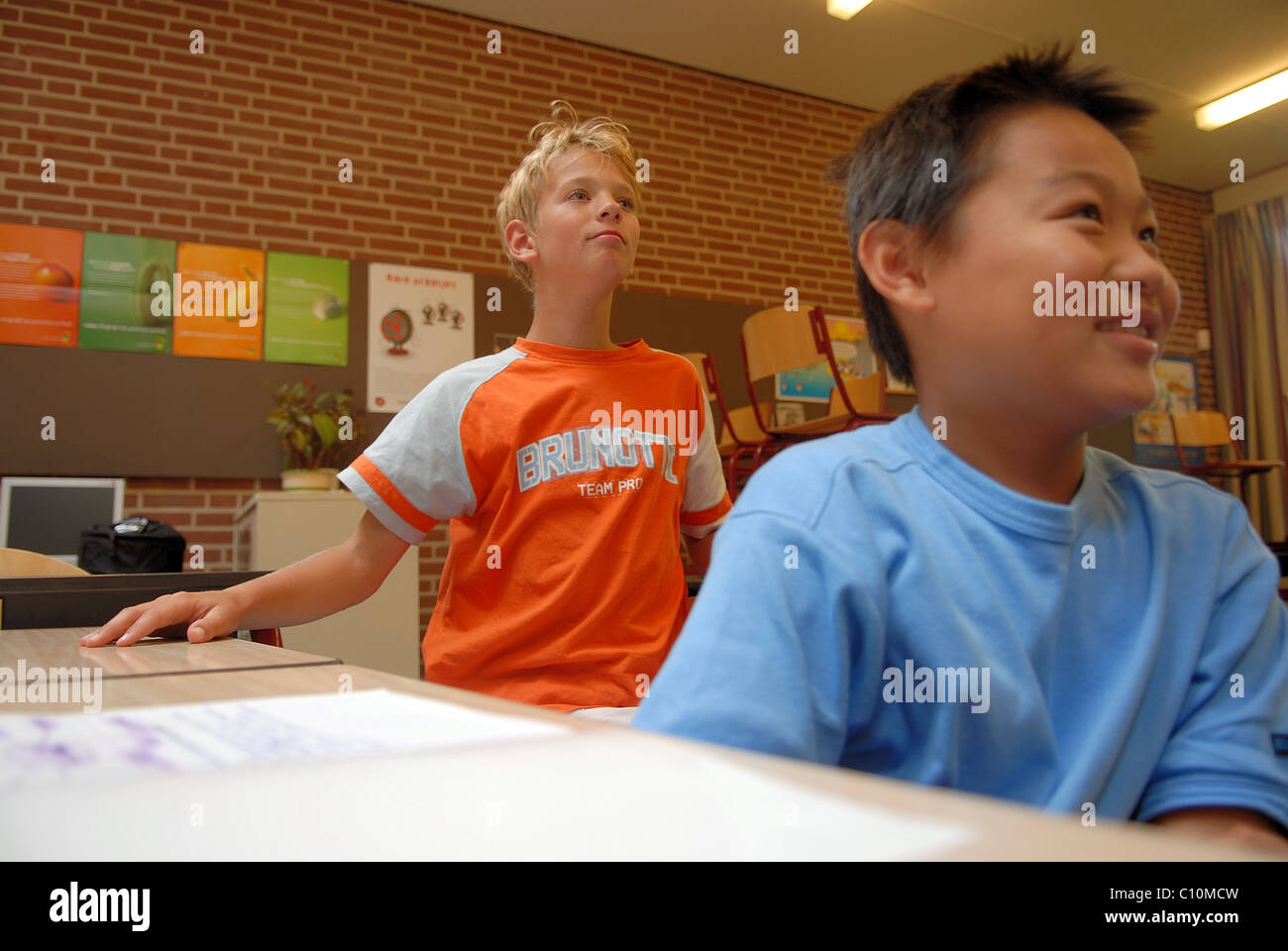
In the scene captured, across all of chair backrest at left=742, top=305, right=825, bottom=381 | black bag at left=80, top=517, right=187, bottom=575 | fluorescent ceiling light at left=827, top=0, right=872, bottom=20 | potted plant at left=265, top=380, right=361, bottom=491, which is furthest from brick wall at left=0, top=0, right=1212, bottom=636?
chair backrest at left=742, top=305, right=825, bottom=381

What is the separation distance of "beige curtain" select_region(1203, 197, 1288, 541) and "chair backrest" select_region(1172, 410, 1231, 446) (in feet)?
2.11

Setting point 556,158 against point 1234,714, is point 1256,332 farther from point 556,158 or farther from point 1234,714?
point 1234,714

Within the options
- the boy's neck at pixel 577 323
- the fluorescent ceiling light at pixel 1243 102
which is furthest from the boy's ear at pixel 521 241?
the fluorescent ceiling light at pixel 1243 102

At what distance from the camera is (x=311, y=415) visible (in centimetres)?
374

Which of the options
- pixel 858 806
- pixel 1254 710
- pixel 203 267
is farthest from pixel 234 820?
pixel 203 267

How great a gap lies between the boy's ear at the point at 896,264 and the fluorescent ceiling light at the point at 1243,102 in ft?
19.8

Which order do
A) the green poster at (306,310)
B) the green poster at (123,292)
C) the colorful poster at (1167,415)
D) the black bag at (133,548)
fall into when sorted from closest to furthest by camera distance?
1. the black bag at (133,548)
2. the green poster at (123,292)
3. the green poster at (306,310)
4. the colorful poster at (1167,415)

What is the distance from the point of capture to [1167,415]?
652 cm

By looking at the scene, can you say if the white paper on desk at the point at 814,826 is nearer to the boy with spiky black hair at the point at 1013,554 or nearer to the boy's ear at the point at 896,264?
the boy with spiky black hair at the point at 1013,554

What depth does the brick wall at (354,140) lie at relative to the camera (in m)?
3.76

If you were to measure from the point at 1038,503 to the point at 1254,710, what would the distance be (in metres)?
0.22

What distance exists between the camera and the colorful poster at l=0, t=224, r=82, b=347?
357 centimetres

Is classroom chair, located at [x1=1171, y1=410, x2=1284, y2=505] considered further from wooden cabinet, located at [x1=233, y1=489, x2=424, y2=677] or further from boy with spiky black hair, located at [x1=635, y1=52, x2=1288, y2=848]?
boy with spiky black hair, located at [x1=635, y1=52, x2=1288, y2=848]

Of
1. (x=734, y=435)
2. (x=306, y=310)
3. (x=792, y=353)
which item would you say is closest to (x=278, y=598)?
(x=792, y=353)
